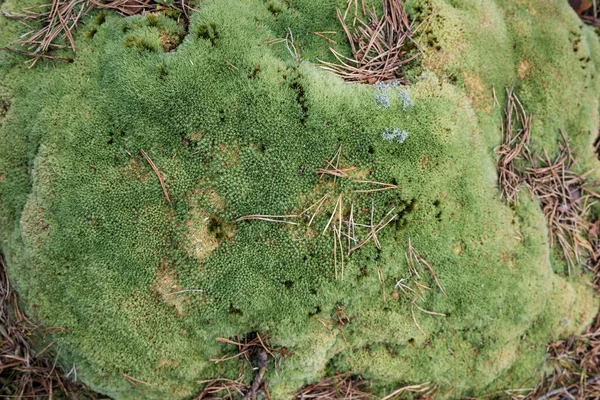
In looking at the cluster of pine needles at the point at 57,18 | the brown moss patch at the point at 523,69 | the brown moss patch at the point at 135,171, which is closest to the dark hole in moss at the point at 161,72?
the cluster of pine needles at the point at 57,18

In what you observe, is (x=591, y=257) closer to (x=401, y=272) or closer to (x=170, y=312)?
(x=401, y=272)

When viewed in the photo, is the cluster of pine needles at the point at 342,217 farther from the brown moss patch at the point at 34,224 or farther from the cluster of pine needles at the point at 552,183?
the brown moss patch at the point at 34,224

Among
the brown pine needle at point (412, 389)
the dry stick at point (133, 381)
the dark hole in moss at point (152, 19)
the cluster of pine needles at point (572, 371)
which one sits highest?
the dark hole in moss at point (152, 19)

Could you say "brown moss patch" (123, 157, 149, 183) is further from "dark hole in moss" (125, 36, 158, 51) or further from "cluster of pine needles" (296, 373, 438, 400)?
"cluster of pine needles" (296, 373, 438, 400)

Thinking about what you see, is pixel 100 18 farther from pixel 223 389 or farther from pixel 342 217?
pixel 223 389

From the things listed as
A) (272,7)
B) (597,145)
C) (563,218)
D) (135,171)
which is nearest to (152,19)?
(272,7)

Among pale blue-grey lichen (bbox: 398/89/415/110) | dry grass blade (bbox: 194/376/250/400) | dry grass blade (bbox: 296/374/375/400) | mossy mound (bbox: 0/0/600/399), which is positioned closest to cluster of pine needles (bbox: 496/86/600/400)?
mossy mound (bbox: 0/0/600/399)

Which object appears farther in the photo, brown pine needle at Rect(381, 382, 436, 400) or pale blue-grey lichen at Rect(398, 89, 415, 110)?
brown pine needle at Rect(381, 382, 436, 400)
